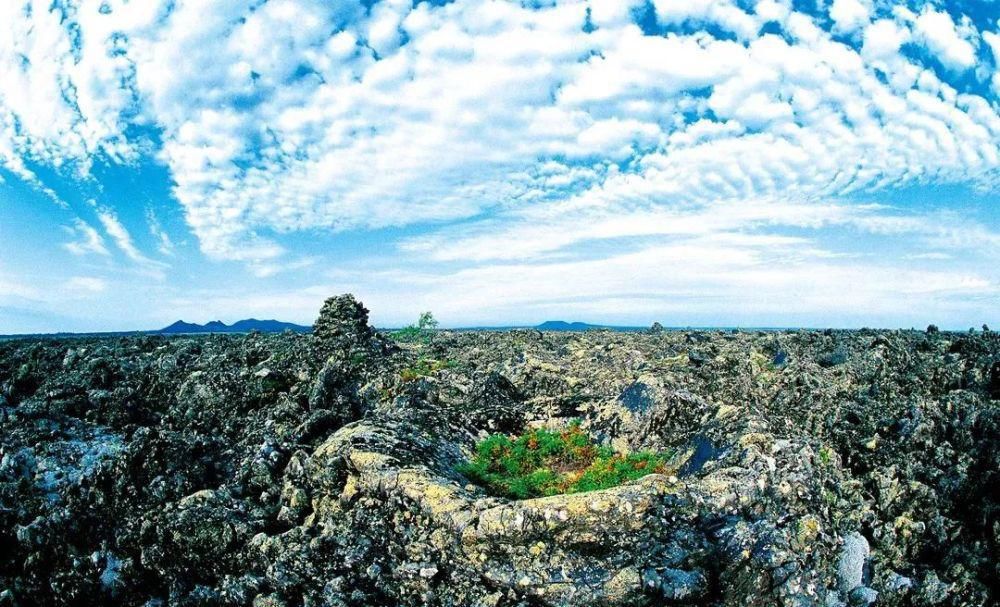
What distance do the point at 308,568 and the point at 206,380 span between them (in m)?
18.4

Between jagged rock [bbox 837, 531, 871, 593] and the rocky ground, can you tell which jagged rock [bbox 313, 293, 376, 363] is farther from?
jagged rock [bbox 837, 531, 871, 593]

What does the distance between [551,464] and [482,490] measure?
430cm

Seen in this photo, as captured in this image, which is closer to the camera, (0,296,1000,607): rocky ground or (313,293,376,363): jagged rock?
(0,296,1000,607): rocky ground

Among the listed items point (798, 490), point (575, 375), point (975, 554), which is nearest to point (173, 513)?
point (798, 490)

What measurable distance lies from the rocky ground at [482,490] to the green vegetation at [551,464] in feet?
2.50

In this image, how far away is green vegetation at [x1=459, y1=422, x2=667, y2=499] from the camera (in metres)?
14.9

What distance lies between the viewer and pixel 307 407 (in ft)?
75.6

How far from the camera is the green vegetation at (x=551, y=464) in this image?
14.9 m

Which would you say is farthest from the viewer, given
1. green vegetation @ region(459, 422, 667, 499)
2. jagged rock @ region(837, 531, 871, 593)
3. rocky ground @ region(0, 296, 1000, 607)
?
green vegetation @ region(459, 422, 667, 499)

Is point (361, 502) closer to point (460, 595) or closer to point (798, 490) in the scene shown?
point (460, 595)

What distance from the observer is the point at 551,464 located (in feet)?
57.3

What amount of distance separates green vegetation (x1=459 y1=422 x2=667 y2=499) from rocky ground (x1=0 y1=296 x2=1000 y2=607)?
30.0 inches

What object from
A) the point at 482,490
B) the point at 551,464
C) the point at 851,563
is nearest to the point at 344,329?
the point at 551,464

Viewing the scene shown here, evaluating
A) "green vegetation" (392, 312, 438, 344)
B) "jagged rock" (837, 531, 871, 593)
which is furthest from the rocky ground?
"green vegetation" (392, 312, 438, 344)
